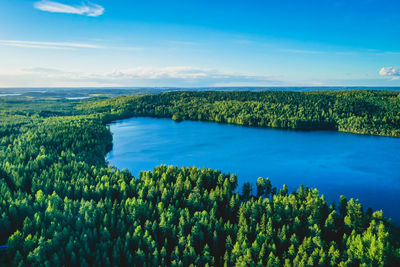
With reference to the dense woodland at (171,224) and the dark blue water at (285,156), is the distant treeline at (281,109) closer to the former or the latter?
the dark blue water at (285,156)

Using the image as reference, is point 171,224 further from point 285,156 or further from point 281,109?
point 281,109

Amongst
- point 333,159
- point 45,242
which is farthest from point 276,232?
point 333,159

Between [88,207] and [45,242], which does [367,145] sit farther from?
[45,242]

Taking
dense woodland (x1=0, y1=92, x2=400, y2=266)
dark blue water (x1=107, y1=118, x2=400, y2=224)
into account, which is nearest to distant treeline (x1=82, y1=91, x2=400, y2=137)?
dark blue water (x1=107, y1=118, x2=400, y2=224)

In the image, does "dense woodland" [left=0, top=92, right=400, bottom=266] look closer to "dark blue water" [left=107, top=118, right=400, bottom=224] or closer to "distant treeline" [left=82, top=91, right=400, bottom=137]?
"dark blue water" [left=107, top=118, right=400, bottom=224]

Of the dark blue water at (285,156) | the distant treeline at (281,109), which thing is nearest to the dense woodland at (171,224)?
the dark blue water at (285,156)
